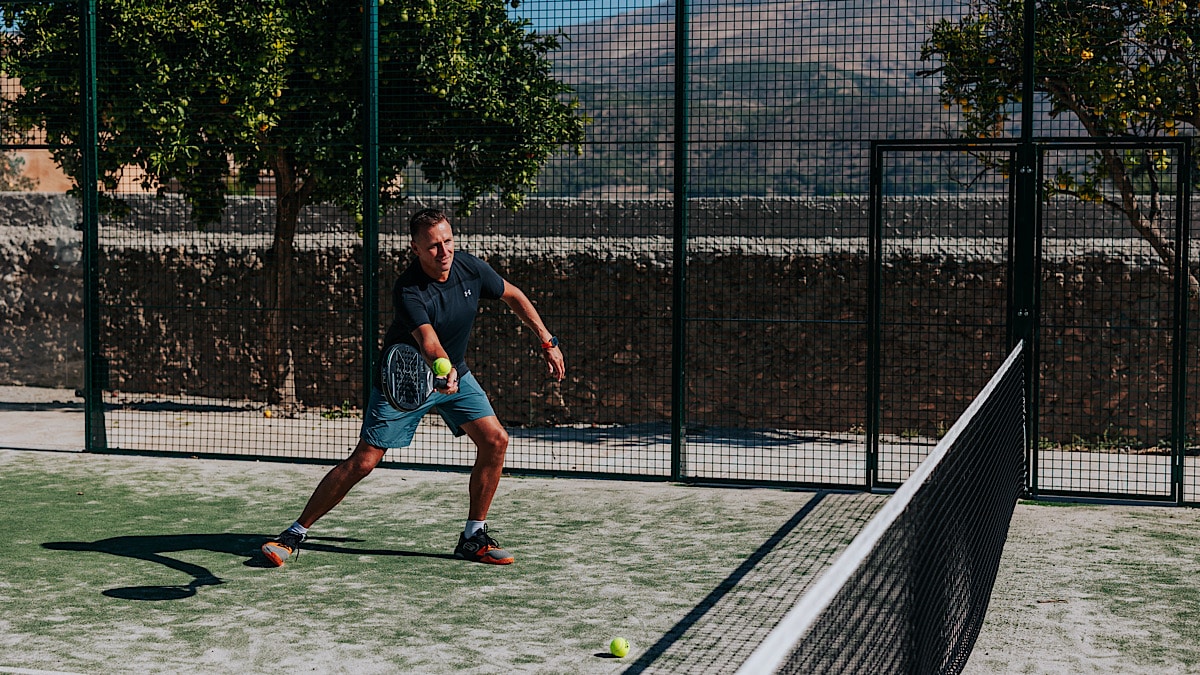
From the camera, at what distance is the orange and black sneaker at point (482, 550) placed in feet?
21.9

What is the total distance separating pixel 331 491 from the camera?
6531 millimetres

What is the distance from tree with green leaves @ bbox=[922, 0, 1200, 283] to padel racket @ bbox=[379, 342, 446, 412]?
491 centimetres

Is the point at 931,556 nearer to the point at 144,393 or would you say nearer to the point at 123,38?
the point at 123,38

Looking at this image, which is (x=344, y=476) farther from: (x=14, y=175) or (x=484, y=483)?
(x=14, y=175)

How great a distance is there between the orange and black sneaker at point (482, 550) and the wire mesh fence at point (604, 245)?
2613 millimetres

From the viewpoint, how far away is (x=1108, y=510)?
26.4 ft

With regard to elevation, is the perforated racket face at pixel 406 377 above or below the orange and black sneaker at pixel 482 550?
above

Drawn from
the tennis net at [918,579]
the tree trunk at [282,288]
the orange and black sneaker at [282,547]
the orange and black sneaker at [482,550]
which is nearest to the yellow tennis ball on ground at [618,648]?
the tennis net at [918,579]

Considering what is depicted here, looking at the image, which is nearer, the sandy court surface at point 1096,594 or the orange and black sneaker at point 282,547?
the sandy court surface at point 1096,594

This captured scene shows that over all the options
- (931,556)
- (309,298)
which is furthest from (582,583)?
(309,298)

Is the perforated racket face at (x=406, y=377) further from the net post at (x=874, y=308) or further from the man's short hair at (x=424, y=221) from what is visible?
the net post at (x=874, y=308)

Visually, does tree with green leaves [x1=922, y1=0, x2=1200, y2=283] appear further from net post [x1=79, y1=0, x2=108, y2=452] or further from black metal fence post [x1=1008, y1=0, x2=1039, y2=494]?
net post [x1=79, y1=0, x2=108, y2=452]

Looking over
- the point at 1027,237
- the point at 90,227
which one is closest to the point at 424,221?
the point at 1027,237

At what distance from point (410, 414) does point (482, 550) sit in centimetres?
72
